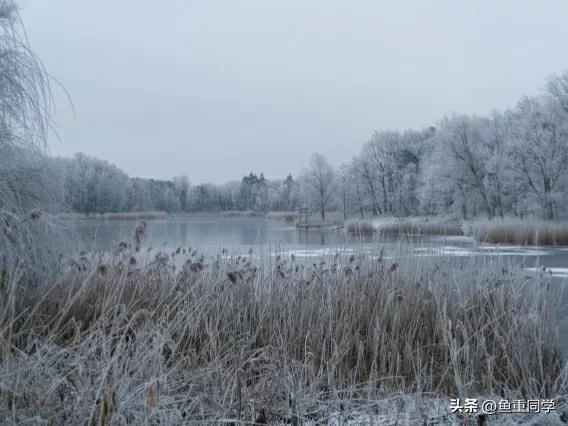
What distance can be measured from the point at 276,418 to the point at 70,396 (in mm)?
1075

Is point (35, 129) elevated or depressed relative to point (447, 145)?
depressed

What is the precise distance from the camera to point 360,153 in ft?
198

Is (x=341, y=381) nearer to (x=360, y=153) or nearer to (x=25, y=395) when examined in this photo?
(x=25, y=395)

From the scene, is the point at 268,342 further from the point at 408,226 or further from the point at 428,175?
the point at 428,175

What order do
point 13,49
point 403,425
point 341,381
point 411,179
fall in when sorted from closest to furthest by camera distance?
point 403,425
point 341,381
point 13,49
point 411,179

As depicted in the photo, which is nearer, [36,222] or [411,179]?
[36,222]

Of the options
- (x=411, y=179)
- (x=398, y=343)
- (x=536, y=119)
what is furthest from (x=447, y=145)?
(x=398, y=343)

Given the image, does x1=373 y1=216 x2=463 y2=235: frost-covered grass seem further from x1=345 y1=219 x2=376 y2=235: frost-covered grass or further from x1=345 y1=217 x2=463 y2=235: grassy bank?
x1=345 y1=219 x2=376 y2=235: frost-covered grass

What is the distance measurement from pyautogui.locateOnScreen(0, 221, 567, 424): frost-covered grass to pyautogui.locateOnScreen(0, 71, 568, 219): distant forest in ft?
3.41

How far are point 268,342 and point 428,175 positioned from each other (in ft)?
124

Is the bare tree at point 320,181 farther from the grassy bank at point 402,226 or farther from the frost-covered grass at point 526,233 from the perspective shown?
the frost-covered grass at point 526,233

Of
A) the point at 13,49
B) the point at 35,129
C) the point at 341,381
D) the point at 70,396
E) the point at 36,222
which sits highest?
the point at 13,49

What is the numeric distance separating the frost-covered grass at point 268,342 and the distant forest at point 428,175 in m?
1.04

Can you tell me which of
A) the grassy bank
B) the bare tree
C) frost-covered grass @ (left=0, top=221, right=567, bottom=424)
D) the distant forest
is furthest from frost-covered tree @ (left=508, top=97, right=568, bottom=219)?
the bare tree
